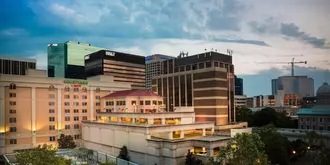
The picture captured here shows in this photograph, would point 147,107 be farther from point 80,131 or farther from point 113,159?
point 80,131

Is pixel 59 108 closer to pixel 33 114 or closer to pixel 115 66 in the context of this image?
pixel 33 114

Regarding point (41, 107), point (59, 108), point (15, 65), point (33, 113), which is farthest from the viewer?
point (15, 65)

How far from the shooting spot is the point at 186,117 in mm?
78500

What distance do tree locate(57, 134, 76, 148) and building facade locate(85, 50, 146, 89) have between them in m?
94.9

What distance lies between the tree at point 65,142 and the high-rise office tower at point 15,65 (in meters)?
53.1

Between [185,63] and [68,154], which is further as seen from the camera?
[185,63]

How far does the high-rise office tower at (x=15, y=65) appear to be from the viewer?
12175 cm

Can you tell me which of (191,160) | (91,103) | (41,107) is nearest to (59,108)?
(41,107)

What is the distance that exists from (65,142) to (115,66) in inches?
4170

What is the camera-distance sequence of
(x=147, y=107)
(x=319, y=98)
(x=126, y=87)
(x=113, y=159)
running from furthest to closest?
(x=319, y=98) < (x=126, y=87) < (x=147, y=107) < (x=113, y=159)

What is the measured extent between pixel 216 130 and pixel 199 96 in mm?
14525

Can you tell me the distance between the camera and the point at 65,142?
84.2 meters

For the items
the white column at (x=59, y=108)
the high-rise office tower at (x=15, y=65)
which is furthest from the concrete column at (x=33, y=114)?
the high-rise office tower at (x=15, y=65)

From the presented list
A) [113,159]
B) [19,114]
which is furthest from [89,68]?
[113,159]
